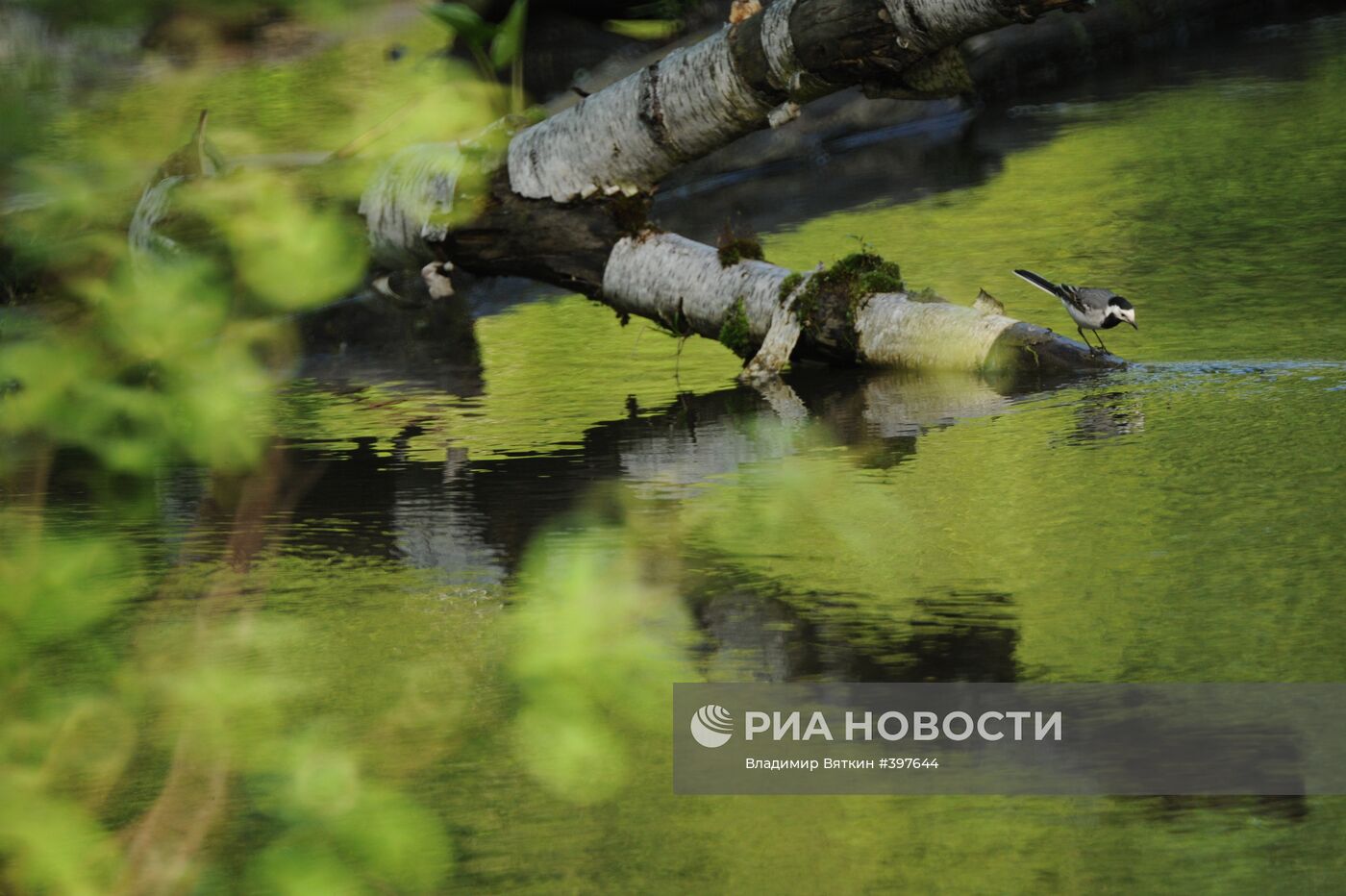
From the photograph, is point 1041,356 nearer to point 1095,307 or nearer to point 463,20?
point 1095,307

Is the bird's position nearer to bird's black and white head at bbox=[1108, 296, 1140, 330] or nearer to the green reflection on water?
the green reflection on water

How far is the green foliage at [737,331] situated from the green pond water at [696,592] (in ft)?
0.57

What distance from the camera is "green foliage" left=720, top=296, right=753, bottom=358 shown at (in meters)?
8.18

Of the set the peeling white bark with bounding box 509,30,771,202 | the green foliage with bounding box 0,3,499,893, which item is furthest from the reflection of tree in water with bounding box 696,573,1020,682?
the peeling white bark with bounding box 509,30,771,202

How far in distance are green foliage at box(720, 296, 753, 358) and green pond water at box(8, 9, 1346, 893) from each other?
17cm

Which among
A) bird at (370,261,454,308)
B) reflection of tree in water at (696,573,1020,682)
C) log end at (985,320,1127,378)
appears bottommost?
reflection of tree in water at (696,573,1020,682)

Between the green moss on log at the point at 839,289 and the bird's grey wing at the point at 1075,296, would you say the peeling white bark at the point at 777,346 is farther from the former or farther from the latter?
the bird's grey wing at the point at 1075,296

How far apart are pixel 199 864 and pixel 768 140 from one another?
12003 millimetres

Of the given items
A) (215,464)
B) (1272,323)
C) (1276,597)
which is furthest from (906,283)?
(1276,597)

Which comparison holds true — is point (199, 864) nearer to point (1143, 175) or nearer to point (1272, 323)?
point (1272, 323)

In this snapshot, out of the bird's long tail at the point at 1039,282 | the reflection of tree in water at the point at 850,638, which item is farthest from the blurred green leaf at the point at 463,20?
the reflection of tree in water at the point at 850,638

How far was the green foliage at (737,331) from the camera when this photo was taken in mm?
8180

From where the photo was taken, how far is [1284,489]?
5609mm

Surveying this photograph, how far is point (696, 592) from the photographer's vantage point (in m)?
5.19
